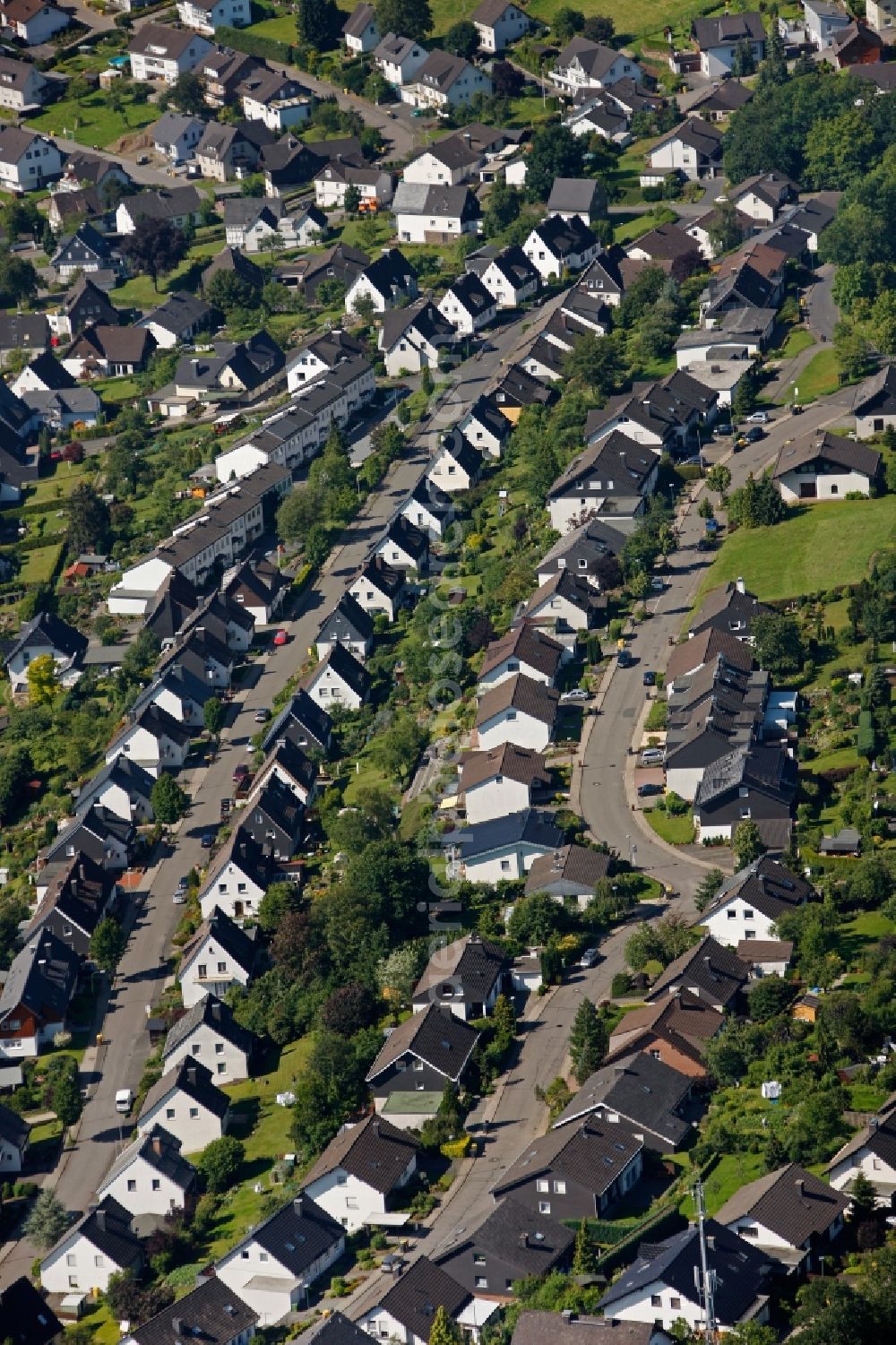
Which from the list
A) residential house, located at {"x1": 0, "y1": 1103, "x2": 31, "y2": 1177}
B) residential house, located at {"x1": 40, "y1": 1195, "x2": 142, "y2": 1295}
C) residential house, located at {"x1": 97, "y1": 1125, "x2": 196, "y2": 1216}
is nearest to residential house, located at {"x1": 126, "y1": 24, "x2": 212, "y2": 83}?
residential house, located at {"x1": 0, "y1": 1103, "x2": 31, "y2": 1177}

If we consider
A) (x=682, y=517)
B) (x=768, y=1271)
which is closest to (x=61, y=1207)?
(x=768, y=1271)

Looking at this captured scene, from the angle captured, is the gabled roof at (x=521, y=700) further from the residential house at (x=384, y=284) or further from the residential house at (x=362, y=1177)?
the residential house at (x=384, y=284)

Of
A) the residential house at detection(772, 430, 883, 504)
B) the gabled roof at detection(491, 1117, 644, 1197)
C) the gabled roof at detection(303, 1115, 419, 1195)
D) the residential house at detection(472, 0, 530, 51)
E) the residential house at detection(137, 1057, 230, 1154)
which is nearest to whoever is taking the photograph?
the gabled roof at detection(491, 1117, 644, 1197)

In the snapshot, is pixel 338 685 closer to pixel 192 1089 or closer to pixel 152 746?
pixel 152 746

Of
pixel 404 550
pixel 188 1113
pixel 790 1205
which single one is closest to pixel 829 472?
pixel 404 550

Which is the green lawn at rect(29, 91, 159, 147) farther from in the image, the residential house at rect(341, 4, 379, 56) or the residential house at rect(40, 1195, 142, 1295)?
the residential house at rect(40, 1195, 142, 1295)

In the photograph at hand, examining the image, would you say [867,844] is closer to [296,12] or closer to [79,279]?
[79,279]
